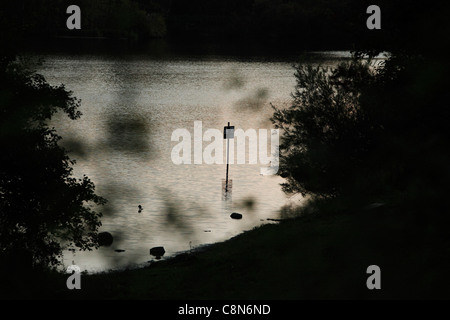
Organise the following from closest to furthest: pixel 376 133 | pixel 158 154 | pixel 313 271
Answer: pixel 313 271
pixel 376 133
pixel 158 154

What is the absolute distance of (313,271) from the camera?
80.6ft

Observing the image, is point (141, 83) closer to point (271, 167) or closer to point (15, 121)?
point (271, 167)

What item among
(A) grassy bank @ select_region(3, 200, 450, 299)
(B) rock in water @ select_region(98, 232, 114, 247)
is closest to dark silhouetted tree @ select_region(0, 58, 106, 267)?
(A) grassy bank @ select_region(3, 200, 450, 299)

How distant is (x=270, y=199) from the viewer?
7150 cm

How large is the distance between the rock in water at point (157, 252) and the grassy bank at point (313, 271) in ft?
41.4

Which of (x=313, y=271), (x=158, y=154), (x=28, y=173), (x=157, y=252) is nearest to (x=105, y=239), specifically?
(x=157, y=252)

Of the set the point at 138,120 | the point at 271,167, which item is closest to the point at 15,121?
the point at 271,167

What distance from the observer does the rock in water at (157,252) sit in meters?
49.2

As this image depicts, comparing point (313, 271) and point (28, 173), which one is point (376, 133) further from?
point (313, 271)

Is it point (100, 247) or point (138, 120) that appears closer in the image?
point (100, 247)

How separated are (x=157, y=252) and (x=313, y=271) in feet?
85.4

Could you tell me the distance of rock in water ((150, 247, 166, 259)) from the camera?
49156 mm
